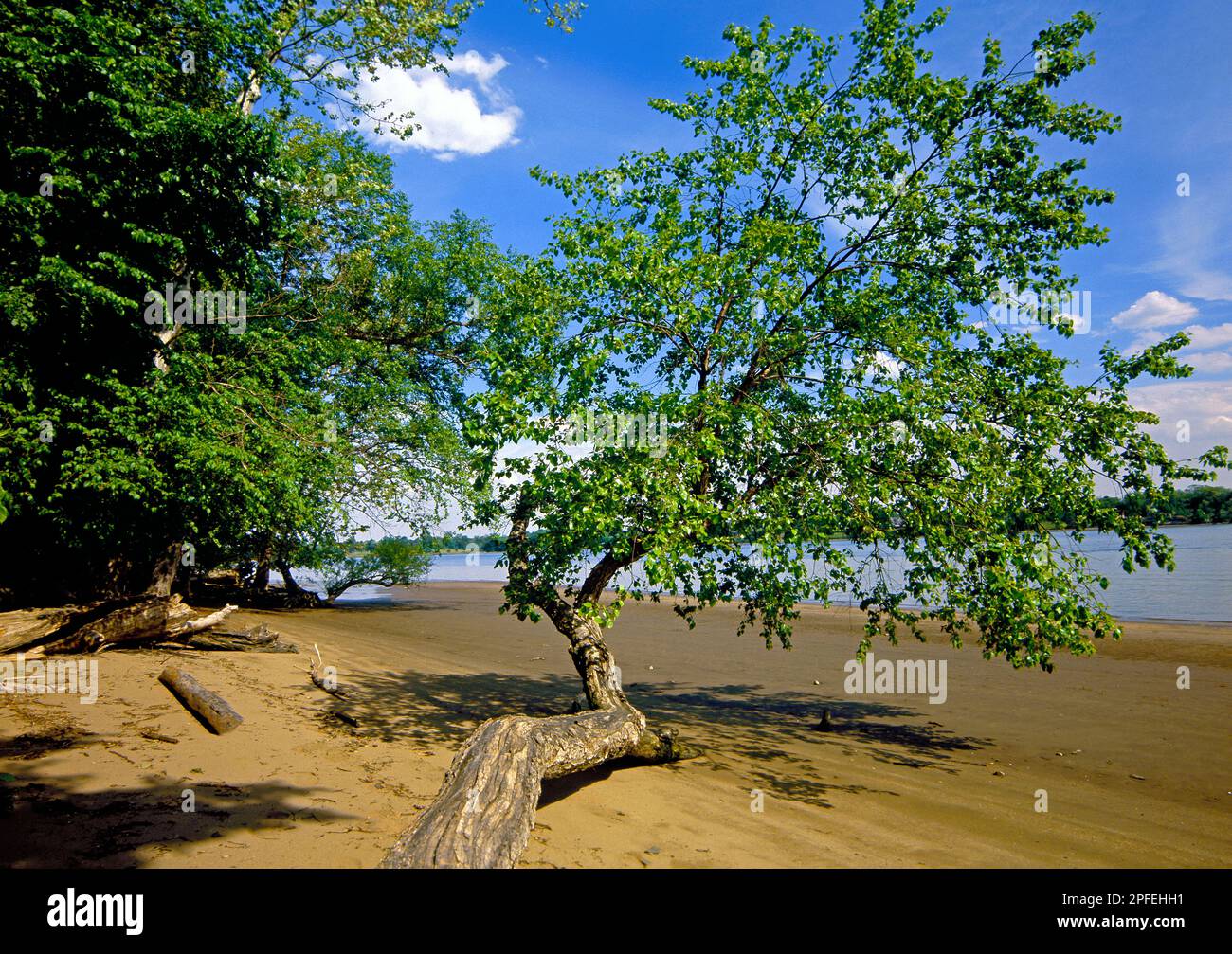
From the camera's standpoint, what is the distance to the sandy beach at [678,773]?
18.1ft

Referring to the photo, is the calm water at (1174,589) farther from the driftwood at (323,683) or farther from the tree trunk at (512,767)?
the tree trunk at (512,767)

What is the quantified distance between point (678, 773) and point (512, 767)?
3499 mm

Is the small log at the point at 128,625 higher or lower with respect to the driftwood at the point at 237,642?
higher

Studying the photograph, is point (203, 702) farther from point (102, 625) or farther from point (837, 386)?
point (837, 386)

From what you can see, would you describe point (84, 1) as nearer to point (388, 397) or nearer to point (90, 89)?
point (90, 89)

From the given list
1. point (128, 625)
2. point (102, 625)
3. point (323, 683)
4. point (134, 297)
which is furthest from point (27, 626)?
point (134, 297)

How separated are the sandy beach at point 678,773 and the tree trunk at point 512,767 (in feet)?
1.57

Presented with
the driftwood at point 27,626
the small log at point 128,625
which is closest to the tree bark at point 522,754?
the driftwood at point 27,626

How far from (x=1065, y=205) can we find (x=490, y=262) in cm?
1425

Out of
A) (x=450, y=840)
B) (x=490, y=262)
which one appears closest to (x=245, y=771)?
(x=450, y=840)

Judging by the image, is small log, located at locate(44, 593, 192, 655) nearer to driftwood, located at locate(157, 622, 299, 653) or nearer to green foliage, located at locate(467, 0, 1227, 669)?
driftwood, located at locate(157, 622, 299, 653)

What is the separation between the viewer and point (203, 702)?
8.62 meters

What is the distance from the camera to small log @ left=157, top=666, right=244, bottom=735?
26.9 feet

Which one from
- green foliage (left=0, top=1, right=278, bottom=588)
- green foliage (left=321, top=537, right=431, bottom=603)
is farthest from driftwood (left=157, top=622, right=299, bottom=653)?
green foliage (left=321, top=537, right=431, bottom=603)
